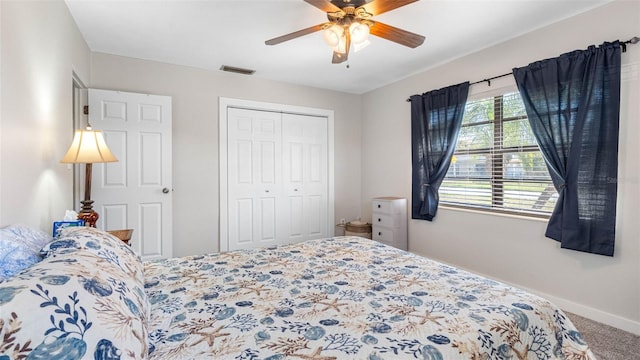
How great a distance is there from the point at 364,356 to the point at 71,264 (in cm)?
91

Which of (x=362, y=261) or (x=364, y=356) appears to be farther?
(x=362, y=261)

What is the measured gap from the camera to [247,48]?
3.14 m

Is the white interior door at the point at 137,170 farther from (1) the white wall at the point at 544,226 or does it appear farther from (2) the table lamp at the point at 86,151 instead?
(1) the white wall at the point at 544,226

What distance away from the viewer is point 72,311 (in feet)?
2.26

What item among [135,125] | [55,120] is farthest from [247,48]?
[55,120]

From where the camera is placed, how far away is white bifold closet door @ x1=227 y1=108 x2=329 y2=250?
13.0 feet

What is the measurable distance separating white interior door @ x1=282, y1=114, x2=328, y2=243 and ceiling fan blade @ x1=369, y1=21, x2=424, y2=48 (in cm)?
228

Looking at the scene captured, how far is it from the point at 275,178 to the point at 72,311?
3.55m

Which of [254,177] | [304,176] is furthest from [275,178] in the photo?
[304,176]

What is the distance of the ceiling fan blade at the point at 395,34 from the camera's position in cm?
212

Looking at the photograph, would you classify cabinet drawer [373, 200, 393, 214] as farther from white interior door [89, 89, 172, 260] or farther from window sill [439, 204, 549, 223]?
white interior door [89, 89, 172, 260]

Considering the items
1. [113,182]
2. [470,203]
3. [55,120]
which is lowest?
[470,203]

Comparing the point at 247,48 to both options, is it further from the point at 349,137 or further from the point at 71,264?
the point at 71,264

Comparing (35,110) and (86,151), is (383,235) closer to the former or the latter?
(86,151)
